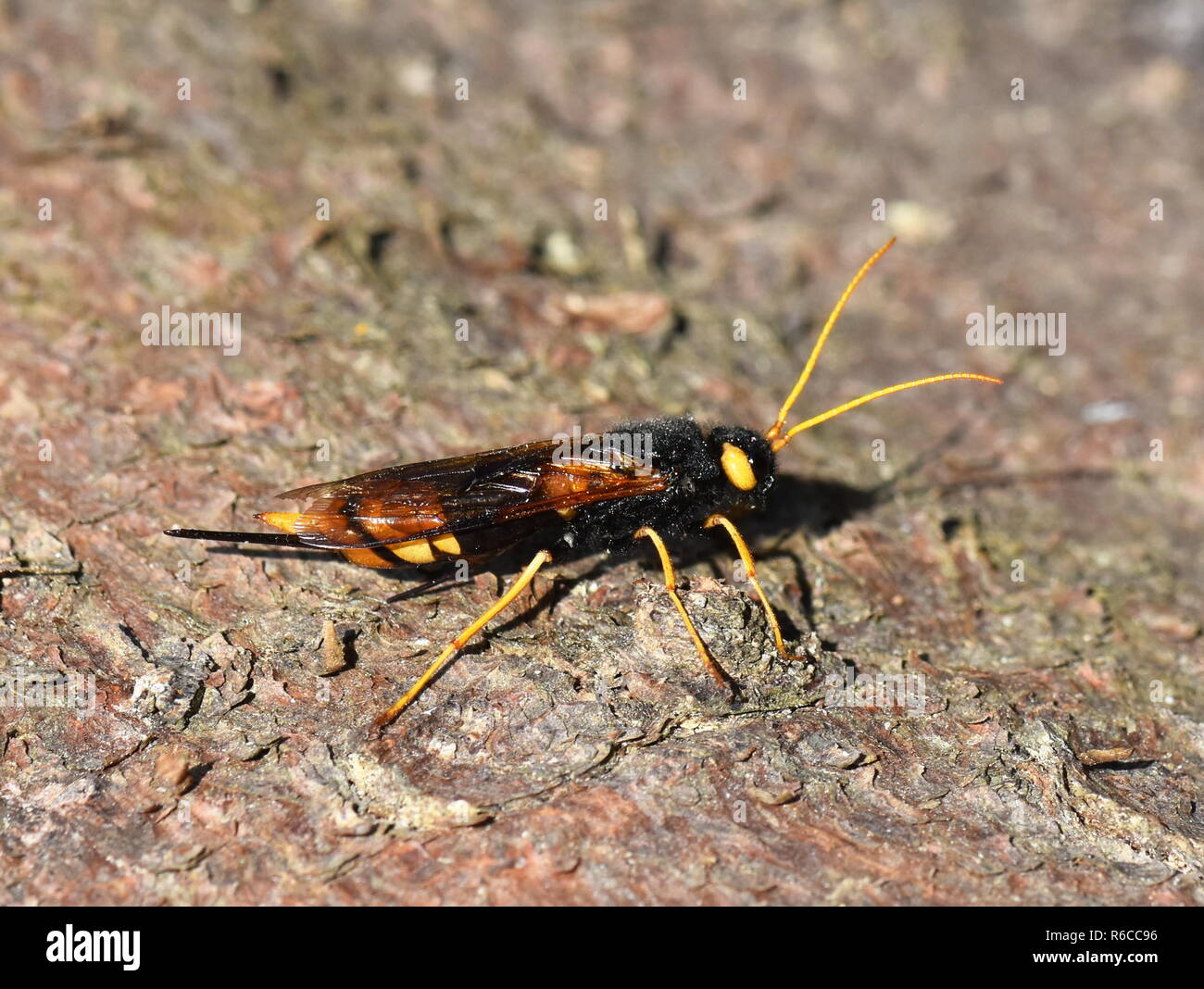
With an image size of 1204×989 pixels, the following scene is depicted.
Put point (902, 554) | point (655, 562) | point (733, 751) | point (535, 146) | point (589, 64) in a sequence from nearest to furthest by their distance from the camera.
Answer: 1. point (733, 751)
2. point (655, 562)
3. point (902, 554)
4. point (535, 146)
5. point (589, 64)

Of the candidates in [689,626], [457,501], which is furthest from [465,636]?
[689,626]

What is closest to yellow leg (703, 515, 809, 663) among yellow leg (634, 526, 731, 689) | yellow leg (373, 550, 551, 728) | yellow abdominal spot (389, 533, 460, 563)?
yellow leg (634, 526, 731, 689)

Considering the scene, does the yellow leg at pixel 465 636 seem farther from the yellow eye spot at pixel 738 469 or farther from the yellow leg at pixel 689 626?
the yellow eye spot at pixel 738 469

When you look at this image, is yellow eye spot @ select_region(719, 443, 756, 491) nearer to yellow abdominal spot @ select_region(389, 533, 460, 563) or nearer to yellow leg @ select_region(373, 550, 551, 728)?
yellow leg @ select_region(373, 550, 551, 728)

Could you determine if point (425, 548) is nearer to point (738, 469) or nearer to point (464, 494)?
point (464, 494)
